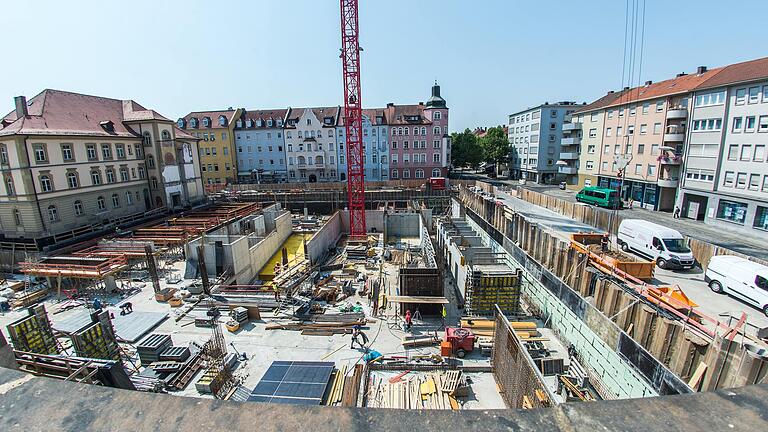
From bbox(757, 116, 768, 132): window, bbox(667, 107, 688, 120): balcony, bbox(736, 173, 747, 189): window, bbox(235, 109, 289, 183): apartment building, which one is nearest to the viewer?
bbox(757, 116, 768, 132): window

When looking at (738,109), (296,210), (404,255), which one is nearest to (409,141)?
(296,210)

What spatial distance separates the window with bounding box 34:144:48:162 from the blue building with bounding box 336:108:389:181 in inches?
1372

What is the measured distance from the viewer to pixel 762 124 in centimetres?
2577

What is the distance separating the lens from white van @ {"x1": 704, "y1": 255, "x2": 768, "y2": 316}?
1296cm

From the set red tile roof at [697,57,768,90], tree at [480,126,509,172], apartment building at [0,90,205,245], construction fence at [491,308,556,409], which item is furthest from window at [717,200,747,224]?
apartment building at [0,90,205,245]

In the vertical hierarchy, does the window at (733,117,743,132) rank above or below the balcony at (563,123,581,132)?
below

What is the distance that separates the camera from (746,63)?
29.7 metres

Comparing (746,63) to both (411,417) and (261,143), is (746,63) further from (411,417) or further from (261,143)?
(261,143)

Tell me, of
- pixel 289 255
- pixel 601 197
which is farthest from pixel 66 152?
pixel 601 197

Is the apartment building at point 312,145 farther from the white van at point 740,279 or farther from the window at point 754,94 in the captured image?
the white van at point 740,279

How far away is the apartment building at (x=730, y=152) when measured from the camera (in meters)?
→ 26.0

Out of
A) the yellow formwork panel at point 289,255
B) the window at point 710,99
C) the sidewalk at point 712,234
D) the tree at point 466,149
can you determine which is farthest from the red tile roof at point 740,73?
→ the tree at point 466,149

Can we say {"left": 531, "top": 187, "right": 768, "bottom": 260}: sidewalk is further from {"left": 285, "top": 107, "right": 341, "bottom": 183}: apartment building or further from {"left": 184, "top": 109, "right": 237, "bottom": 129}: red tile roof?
{"left": 184, "top": 109, "right": 237, "bottom": 129}: red tile roof

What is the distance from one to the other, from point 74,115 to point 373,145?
117 feet
